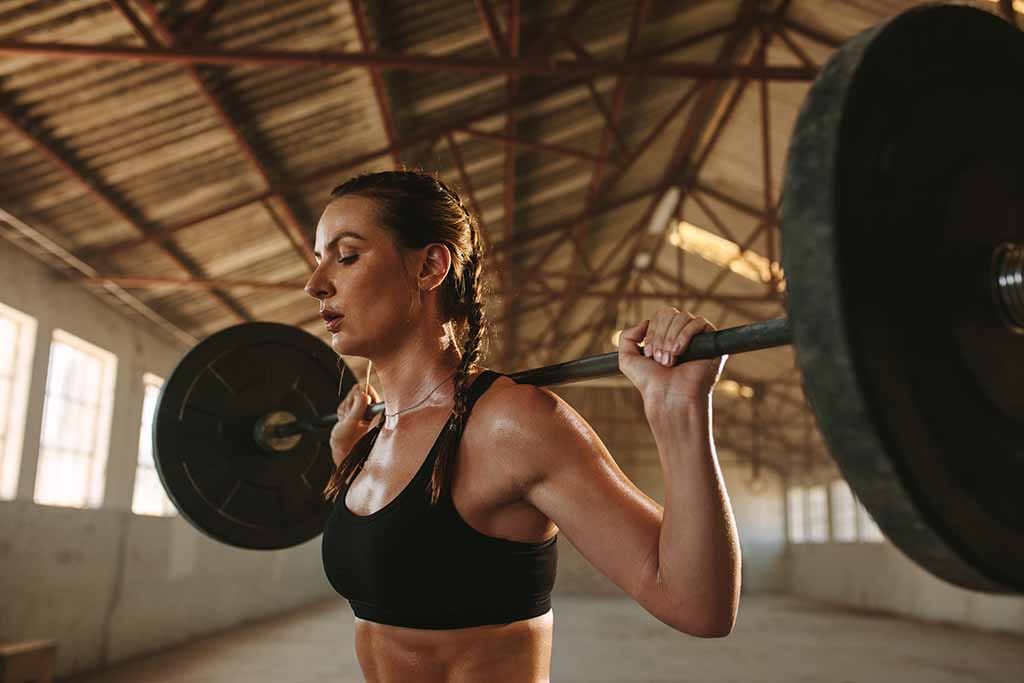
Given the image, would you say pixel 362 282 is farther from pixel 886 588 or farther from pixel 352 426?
pixel 886 588

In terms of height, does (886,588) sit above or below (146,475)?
below

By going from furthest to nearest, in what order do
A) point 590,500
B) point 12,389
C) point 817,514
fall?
1. point 817,514
2. point 12,389
3. point 590,500

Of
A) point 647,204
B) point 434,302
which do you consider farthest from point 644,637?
point 434,302

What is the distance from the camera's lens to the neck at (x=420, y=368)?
1.47m

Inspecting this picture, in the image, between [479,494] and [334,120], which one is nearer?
[479,494]

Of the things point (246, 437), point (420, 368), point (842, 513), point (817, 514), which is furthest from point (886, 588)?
point (420, 368)

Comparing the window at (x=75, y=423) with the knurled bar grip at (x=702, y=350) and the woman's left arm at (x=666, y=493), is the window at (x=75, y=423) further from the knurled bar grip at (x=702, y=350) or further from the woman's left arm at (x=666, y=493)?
the woman's left arm at (x=666, y=493)

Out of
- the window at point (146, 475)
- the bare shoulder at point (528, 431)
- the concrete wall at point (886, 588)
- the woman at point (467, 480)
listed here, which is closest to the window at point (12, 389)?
the window at point (146, 475)

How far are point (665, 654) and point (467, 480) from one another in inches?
310

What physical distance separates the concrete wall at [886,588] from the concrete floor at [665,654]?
41 cm

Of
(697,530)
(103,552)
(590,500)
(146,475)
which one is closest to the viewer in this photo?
(697,530)

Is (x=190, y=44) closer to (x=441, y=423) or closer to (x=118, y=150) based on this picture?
(x=118, y=150)

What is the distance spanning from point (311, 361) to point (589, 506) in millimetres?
1402

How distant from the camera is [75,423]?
690 cm
